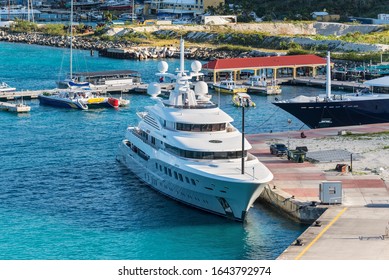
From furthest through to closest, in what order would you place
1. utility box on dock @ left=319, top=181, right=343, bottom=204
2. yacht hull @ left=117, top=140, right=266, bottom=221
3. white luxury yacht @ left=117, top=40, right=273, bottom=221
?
white luxury yacht @ left=117, top=40, right=273, bottom=221
yacht hull @ left=117, top=140, right=266, bottom=221
utility box on dock @ left=319, top=181, right=343, bottom=204

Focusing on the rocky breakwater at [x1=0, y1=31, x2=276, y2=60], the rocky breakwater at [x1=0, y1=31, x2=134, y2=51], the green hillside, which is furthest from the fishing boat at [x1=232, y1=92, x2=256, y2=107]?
the green hillside

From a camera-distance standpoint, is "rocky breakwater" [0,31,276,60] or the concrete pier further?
"rocky breakwater" [0,31,276,60]

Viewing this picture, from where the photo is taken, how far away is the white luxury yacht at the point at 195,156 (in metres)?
46.0

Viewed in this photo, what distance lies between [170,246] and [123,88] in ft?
169

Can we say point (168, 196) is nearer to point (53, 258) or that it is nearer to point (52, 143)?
point (53, 258)

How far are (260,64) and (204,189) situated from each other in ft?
177

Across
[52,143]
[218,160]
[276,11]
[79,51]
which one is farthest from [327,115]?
[276,11]

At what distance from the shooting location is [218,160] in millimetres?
47906

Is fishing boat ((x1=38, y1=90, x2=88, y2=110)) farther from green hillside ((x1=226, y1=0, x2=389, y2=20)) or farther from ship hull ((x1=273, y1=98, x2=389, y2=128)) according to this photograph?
green hillside ((x1=226, y1=0, x2=389, y2=20))

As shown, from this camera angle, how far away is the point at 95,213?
48000mm

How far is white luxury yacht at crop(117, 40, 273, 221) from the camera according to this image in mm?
45969

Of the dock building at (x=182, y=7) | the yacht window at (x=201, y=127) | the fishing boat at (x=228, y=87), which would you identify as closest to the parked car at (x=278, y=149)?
the yacht window at (x=201, y=127)

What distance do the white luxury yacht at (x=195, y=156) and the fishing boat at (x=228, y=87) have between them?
3537 cm

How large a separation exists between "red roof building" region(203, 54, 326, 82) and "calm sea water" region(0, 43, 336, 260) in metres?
24.4
